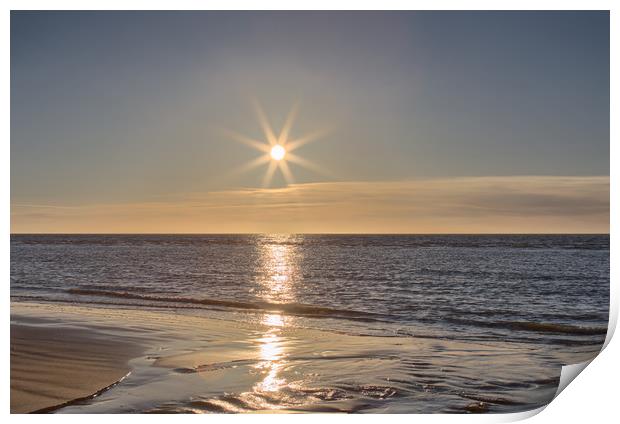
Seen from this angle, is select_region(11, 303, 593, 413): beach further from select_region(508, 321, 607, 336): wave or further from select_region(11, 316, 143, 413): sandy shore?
select_region(508, 321, 607, 336): wave

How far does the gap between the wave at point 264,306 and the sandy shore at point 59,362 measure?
3.96 m

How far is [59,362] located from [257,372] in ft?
6.65

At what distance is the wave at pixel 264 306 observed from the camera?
10.8m

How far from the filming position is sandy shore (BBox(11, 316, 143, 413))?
4.97 meters

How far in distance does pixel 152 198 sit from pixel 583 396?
33.9 ft

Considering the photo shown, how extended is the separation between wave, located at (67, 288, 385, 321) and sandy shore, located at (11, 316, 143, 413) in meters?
3.96

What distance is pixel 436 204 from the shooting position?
14734mm

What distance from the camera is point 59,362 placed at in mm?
6129
